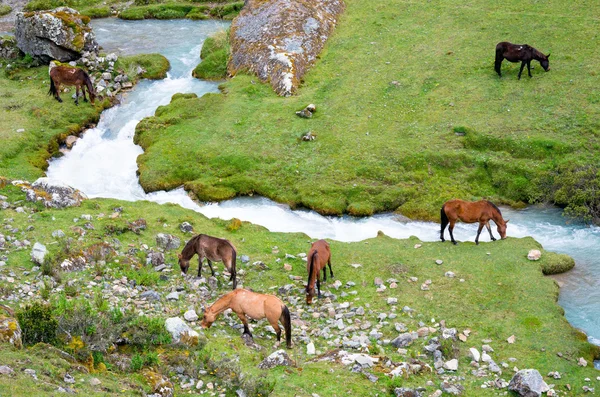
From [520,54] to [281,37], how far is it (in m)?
12.8

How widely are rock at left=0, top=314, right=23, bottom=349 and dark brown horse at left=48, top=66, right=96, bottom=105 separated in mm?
21164

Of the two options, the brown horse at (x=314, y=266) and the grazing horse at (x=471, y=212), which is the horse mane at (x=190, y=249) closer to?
the brown horse at (x=314, y=266)

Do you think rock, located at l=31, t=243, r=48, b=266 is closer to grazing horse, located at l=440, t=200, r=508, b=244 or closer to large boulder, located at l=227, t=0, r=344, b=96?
grazing horse, located at l=440, t=200, r=508, b=244

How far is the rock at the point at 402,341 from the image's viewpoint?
15.5m

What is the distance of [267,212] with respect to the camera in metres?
24.8

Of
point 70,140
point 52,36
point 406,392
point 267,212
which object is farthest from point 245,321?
point 52,36

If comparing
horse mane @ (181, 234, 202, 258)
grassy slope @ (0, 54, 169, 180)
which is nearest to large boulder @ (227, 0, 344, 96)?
grassy slope @ (0, 54, 169, 180)

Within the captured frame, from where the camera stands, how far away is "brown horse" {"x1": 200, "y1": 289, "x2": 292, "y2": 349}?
14.9 metres

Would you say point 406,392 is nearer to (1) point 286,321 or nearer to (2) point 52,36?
(1) point 286,321

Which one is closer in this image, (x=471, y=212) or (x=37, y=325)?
(x=37, y=325)

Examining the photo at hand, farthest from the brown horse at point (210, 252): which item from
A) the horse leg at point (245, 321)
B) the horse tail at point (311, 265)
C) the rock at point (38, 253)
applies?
the rock at point (38, 253)

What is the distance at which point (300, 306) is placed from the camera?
17375mm

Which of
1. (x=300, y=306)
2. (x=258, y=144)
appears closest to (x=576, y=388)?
(x=300, y=306)

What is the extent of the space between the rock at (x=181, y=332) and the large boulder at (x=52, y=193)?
974 centimetres
